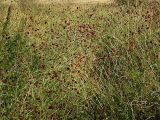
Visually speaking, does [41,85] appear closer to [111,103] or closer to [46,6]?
[111,103]

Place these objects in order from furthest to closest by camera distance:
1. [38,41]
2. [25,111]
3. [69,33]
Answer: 1. [69,33]
2. [38,41]
3. [25,111]

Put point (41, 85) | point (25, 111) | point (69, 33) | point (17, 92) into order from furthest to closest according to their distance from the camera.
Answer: point (69, 33), point (41, 85), point (17, 92), point (25, 111)

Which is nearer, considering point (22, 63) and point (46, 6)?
point (22, 63)

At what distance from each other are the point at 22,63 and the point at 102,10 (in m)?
4.70

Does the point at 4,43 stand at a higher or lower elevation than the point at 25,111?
higher

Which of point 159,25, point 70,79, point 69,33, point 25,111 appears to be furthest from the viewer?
point 69,33

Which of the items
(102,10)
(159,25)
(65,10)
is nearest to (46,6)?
(65,10)

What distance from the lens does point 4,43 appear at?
4.41m

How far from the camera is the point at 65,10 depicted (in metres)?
8.75

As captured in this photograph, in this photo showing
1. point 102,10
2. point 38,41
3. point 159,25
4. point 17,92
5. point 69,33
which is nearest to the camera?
point 17,92

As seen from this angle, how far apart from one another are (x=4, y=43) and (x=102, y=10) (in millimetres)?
4401

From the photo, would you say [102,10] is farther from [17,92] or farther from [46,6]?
[17,92]

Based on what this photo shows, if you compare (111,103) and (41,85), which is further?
(41,85)

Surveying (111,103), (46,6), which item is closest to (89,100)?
(111,103)
